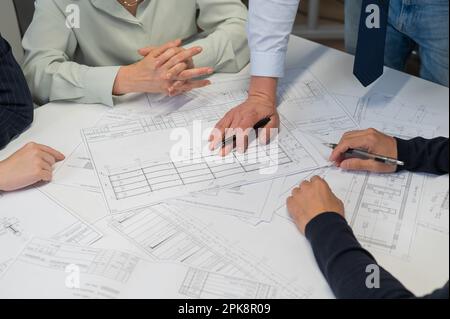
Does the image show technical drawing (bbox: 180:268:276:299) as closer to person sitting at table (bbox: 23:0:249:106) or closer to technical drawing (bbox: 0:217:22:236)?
technical drawing (bbox: 0:217:22:236)

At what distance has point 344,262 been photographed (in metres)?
0.64

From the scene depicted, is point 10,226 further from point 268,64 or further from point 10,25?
point 10,25

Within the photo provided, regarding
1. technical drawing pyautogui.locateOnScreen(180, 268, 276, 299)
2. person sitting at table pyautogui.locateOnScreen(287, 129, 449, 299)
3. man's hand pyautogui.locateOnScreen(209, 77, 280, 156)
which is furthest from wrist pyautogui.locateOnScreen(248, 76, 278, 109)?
technical drawing pyautogui.locateOnScreen(180, 268, 276, 299)

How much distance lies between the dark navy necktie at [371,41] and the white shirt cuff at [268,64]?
0.17 metres

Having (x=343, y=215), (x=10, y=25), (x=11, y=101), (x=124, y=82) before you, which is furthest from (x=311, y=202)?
(x=10, y=25)

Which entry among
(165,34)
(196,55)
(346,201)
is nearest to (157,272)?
(346,201)

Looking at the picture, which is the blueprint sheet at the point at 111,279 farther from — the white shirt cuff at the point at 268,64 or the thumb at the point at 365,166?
the white shirt cuff at the point at 268,64

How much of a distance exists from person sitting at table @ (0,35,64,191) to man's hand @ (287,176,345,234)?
17.4 inches

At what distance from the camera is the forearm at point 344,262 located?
0.60 m

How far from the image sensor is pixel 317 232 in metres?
0.69

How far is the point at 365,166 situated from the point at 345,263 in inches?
10.0

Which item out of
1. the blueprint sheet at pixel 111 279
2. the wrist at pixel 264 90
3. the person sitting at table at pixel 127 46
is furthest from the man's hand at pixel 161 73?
the blueprint sheet at pixel 111 279
